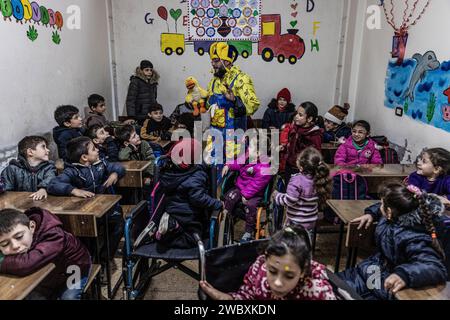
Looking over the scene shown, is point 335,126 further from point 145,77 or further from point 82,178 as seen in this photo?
point 82,178

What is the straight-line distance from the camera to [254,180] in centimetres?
294

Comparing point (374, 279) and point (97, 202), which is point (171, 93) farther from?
point (374, 279)

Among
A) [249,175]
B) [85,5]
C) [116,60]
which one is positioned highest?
[85,5]

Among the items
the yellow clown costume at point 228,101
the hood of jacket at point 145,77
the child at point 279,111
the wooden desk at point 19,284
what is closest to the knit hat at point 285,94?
the child at point 279,111

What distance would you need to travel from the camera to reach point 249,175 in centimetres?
296

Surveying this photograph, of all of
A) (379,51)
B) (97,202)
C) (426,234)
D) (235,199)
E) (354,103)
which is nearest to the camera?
(426,234)

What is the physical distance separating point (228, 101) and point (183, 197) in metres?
1.68

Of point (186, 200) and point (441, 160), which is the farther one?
point (441, 160)

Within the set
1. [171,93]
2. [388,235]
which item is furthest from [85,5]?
[388,235]

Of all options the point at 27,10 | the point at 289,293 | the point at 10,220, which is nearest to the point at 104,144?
the point at 27,10

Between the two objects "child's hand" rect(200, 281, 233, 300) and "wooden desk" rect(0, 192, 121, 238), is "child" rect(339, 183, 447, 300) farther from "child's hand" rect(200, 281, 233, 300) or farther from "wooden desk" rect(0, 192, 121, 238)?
"wooden desk" rect(0, 192, 121, 238)

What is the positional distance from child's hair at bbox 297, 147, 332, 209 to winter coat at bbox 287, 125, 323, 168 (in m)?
0.94

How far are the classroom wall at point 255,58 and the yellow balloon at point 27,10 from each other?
225 centimetres

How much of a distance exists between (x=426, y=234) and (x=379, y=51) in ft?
12.3
